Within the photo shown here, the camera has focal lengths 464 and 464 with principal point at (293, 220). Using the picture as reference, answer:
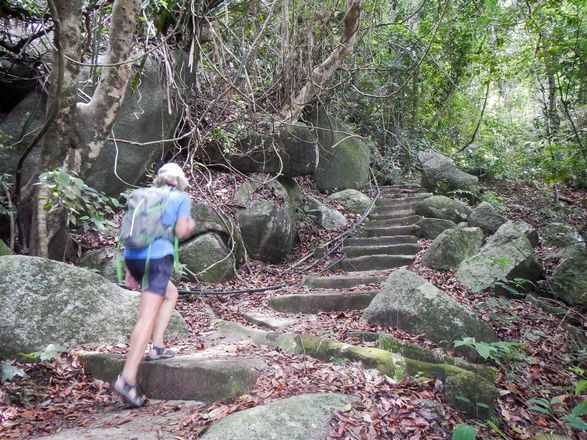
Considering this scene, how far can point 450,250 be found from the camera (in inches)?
252

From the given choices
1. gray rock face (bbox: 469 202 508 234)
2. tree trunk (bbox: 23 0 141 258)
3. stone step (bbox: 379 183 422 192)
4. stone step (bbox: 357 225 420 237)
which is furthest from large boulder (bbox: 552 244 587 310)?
tree trunk (bbox: 23 0 141 258)

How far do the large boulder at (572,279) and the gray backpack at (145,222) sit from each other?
204 inches

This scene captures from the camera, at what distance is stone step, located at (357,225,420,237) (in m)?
8.42

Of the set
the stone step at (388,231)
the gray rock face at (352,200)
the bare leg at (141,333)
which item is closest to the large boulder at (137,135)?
the bare leg at (141,333)

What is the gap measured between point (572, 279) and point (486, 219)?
224cm

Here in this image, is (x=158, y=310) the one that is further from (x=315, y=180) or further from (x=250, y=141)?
(x=315, y=180)

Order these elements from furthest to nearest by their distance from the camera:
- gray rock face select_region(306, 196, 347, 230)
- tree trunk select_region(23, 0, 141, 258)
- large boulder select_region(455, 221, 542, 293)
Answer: gray rock face select_region(306, 196, 347, 230) → large boulder select_region(455, 221, 542, 293) → tree trunk select_region(23, 0, 141, 258)

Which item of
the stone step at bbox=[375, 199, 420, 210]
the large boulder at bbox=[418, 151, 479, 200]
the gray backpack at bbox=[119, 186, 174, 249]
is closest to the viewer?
the gray backpack at bbox=[119, 186, 174, 249]

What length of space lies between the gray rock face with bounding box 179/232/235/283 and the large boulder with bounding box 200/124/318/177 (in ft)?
5.88

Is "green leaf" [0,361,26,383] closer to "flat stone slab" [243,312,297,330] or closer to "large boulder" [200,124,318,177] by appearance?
"flat stone slab" [243,312,297,330]

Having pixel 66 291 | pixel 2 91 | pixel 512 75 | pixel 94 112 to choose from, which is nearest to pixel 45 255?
pixel 66 291

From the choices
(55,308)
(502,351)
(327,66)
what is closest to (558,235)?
(502,351)

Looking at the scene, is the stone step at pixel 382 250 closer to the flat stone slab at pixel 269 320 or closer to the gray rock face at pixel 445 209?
the gray rock face at pixel 445 209

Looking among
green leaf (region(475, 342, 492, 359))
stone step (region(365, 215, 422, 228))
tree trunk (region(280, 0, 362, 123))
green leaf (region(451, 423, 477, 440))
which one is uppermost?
tree trunk (region(280, 0, 362, 123))
